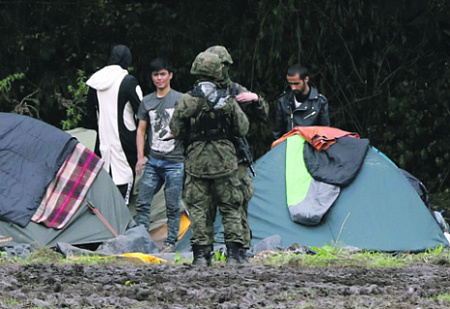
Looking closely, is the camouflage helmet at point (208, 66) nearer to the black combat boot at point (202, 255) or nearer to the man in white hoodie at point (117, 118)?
the black combat boot at point (202, 255)

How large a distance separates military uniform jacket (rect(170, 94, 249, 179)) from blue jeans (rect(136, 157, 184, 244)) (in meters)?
1.58

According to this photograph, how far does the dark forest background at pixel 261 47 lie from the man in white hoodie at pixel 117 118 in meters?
4.28

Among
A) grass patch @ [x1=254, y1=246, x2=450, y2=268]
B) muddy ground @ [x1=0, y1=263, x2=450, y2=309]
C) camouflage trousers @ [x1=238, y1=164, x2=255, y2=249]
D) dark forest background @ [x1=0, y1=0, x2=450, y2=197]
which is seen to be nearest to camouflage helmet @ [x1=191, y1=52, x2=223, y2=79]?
camouflage trousers @ [x1=238, y1=164, x2=255, y2=249]

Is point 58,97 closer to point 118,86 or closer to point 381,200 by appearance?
point 118,86

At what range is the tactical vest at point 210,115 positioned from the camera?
7508 mm

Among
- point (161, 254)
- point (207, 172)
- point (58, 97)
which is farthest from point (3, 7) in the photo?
point (207, 172)

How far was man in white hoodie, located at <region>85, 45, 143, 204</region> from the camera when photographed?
9.59 metres

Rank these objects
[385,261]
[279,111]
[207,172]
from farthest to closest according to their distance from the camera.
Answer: [279,111]
[385,261]
[207,172]

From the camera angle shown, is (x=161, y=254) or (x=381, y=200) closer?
(x=161, y=254)

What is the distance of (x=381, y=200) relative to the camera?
9.61 meters

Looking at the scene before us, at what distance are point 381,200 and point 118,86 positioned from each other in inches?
106

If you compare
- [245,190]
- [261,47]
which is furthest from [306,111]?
[261,47]

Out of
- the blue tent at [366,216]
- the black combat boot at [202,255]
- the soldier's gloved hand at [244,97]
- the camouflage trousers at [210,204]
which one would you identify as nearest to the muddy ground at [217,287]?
the black combat boot at [202,255]

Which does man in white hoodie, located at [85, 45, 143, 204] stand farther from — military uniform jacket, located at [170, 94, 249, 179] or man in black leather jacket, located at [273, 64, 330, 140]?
military uniform jacket, located at [170, 94, 249, 179]
